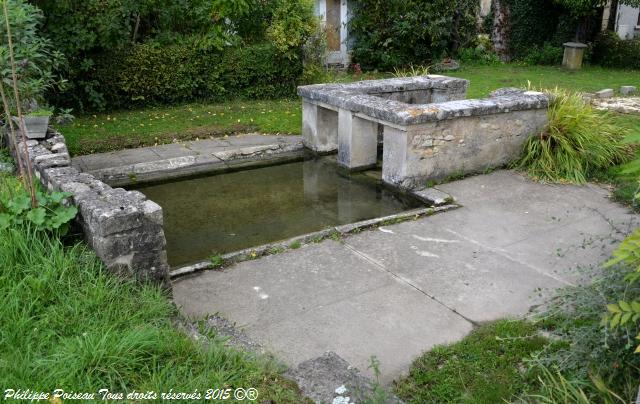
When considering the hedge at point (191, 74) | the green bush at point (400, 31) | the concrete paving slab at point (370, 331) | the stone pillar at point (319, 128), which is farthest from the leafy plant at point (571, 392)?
the green bush at point (400, 31)

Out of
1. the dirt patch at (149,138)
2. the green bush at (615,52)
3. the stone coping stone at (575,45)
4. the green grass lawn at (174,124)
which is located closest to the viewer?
the dirt patch at (149,138)

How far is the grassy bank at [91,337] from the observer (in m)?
3.01

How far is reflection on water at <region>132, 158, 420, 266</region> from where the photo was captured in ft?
20.5

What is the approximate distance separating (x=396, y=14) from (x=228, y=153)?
8.11 meters

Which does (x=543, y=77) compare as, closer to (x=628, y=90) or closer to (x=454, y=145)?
(x=628, y=90)

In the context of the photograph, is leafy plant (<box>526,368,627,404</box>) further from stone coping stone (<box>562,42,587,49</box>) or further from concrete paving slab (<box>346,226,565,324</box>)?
stone coping stone (<box>562,42,587,49</box>)

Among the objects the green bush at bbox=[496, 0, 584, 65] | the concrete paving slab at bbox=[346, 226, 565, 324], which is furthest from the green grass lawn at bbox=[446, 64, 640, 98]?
the concrete paving slab at bbox=[346, 226, 565, 324]

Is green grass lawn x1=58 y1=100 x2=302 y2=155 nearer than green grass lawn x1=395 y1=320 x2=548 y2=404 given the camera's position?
No

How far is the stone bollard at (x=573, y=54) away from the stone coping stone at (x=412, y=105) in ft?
27.0

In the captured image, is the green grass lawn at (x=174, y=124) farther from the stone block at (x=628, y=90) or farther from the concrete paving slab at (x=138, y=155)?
the stone block at (x=628, y=90)

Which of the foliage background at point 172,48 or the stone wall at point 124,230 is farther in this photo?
the foliage background at point 172,48

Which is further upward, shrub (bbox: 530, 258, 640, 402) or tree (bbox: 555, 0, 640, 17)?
tree (bbox: 555, 0, 640, 17)

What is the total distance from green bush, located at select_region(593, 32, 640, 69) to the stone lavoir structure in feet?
32.2

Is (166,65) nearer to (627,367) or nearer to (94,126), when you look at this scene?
(94,126)
